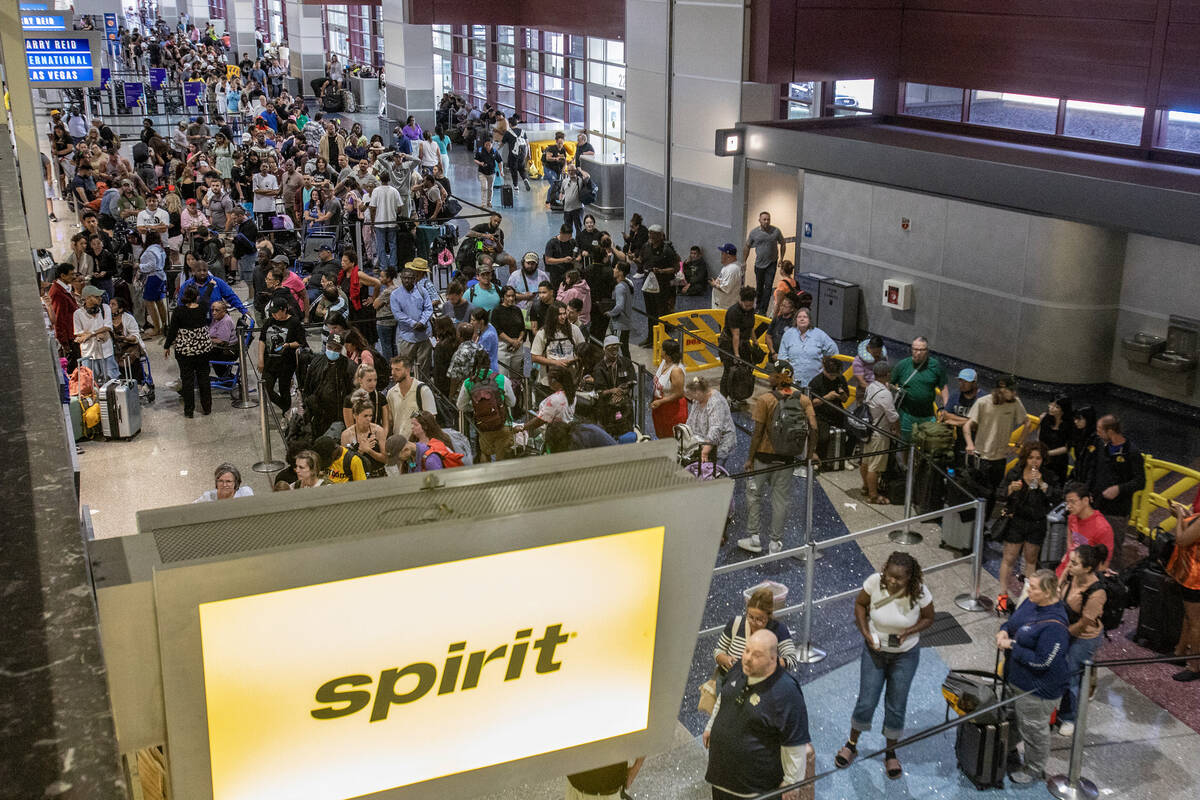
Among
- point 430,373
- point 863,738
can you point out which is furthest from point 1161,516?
point 430,373

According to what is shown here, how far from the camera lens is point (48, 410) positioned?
2.90 meters

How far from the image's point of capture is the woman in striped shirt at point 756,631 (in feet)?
20.4

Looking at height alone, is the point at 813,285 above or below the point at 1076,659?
above

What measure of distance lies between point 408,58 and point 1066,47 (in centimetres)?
2397

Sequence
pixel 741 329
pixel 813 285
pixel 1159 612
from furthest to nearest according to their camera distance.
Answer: pixel 813 285 < pixel 741 329 < pixel 1159 612

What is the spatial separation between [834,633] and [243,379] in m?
7.89

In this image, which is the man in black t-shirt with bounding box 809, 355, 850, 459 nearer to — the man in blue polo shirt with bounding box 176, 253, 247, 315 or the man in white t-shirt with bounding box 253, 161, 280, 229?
the man in blue polo shirt with bounding box 176, 253, 247, 315

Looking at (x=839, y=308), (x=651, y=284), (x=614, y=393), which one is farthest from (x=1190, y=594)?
(x=651, y=284)

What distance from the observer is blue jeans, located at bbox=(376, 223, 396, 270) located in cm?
1878

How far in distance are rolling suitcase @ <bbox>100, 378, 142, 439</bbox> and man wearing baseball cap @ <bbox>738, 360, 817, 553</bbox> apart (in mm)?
6726

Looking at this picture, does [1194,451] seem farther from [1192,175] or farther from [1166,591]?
[1166,591]

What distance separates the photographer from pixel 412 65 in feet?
118

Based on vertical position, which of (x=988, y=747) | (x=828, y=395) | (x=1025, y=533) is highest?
(x=828, y=395)

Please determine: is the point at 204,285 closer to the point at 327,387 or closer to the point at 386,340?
the point at 386,340
